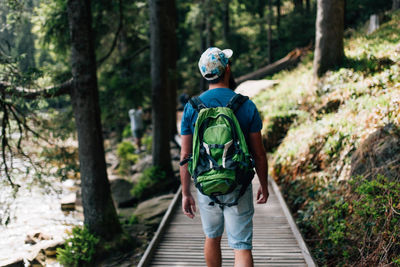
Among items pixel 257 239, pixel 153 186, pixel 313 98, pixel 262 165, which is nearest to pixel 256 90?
pixel 313 98

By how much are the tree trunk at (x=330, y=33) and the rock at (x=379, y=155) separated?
445cm

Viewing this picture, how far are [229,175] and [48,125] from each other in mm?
6751

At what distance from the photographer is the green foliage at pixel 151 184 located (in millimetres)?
10367

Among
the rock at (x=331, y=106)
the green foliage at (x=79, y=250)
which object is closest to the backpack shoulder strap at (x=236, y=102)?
the green foliage at (x=79, y=250)

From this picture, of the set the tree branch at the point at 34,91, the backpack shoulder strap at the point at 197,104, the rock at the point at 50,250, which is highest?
the backpack shoulder strap at the point at 197,104

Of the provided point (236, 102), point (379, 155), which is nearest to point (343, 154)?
point (379, 155)

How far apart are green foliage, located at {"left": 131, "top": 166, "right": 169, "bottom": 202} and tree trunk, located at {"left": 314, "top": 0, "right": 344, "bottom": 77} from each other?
218 inches

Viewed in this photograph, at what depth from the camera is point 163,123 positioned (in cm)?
1027

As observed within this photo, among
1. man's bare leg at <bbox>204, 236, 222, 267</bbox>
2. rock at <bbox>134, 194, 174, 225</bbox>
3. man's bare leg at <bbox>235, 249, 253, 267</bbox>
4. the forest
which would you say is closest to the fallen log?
the forest

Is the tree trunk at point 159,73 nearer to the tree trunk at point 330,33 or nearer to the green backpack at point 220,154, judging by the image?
the tree trunk at point 330,33

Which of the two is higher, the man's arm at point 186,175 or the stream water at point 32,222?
the man's arm at point 186,175

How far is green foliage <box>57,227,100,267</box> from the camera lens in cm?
644

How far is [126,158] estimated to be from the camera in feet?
50.6

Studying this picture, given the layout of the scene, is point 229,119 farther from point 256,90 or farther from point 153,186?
point 256,90
